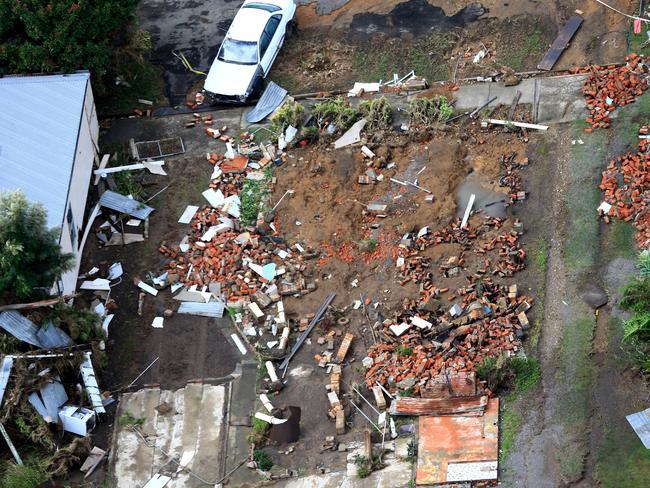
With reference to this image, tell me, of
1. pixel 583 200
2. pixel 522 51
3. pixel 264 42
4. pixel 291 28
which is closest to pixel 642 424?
pixel 583 200

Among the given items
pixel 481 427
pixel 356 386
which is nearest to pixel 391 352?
pixel 356 386

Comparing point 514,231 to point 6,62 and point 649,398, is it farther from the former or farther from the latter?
point 6,62

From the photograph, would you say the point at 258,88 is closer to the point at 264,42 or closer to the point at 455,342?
A: the point at 264,42

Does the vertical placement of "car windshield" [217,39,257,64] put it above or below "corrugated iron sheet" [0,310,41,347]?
above

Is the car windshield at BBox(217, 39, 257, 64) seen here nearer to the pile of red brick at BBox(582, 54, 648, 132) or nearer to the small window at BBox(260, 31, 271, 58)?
the small window at BBox(260, 31, 271, 58)

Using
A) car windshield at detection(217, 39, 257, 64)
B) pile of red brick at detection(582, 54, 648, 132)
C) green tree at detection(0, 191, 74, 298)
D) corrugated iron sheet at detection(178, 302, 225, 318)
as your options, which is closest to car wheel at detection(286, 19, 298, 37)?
car windshield at detection(217, 39, 257, 64)

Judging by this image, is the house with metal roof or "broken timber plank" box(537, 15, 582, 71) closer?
the house with metal roof

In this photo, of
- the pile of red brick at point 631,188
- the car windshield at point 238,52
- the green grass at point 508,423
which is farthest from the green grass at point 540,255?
the car windshield at point 238,52
